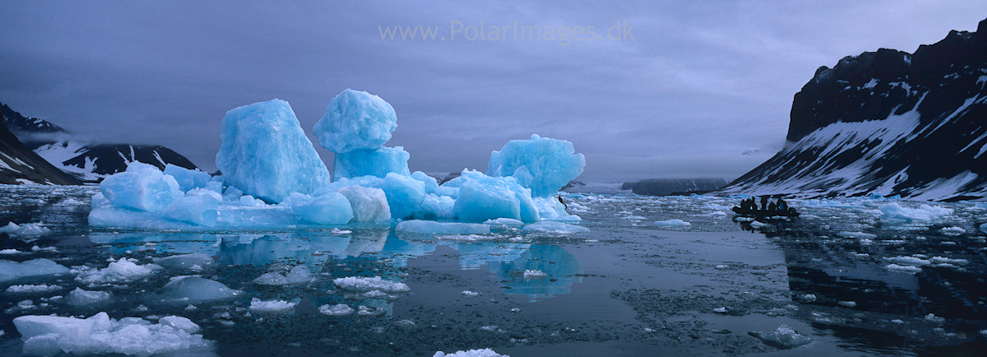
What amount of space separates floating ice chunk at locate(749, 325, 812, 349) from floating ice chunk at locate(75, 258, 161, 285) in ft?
23.1

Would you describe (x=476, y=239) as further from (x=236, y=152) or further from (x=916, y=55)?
(x=916, y=55)

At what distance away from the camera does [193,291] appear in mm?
5980

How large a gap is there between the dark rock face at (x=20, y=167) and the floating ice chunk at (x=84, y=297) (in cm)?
11314

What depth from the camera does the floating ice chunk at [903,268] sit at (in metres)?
8.59

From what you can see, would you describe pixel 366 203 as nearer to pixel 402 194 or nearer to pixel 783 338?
pixel 402 194

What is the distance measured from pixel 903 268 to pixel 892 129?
11537 cm

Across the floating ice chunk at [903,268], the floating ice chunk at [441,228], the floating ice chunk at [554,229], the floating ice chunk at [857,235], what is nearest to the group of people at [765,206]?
the floating ice chunk at [857,235]

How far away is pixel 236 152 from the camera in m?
19.8

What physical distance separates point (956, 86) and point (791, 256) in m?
109

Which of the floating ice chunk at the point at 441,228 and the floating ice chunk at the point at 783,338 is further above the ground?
the floating ice chunk at the point at 441,228

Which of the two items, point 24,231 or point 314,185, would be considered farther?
point 314,185

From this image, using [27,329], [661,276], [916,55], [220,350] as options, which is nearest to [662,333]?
[661,276]

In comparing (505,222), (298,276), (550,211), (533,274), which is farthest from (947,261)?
(550,211)

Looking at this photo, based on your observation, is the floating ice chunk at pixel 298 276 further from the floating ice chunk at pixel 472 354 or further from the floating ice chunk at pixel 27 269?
the floating ice chunk at pixel 472 354
